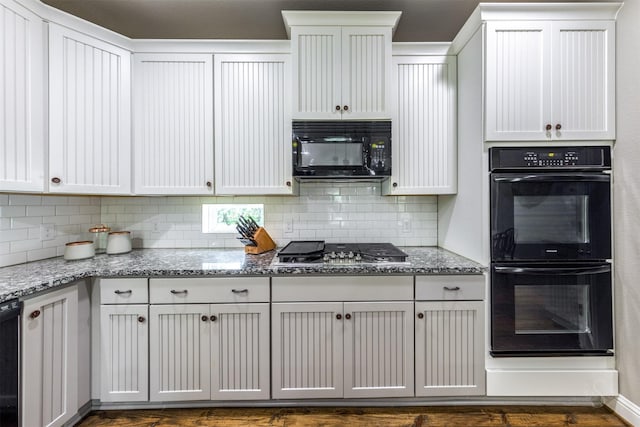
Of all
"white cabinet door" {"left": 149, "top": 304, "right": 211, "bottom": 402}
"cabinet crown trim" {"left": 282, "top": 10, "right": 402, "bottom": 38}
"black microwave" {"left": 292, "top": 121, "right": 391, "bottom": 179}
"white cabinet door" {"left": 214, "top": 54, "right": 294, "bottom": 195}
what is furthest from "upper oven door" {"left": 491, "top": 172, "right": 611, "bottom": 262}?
"white cabinet door" {"left": 149, "top": 304, "right": 211, "bottom": 402}

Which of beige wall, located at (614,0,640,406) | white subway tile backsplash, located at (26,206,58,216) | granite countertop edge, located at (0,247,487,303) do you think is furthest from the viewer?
white subway tile backsplash, located at (26,206,58,216)

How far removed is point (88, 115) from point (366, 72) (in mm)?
1836

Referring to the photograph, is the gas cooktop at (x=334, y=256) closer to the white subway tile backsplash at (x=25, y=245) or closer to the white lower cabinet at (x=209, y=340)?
the white lower cabinet at (x=209, y=340)

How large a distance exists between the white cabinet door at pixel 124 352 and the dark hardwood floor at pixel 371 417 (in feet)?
0.43

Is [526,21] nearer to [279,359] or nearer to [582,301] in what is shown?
[582,301]

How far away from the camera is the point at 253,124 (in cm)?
216

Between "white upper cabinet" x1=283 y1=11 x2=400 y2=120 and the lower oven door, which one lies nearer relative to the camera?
the lower oven door

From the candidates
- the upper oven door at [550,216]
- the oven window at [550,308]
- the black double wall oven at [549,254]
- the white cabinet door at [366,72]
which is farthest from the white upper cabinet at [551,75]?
the oven window at [550,308]

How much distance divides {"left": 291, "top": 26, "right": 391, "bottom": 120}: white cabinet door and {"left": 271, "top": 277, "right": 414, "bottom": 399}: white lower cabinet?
114 centimetres

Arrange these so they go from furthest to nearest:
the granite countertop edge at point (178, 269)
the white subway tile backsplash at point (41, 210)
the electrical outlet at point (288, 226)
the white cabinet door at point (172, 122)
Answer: the electrical outlet at point (288, 226)
the white cabinet door at point (172, 122)
the white subway tile backsplash at point (41, 210)
the granite countertop edge at point (178, 269)

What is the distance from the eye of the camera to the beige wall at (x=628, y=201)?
168 centimetres

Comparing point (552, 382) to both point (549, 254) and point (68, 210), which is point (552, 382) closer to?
point (549, 254)

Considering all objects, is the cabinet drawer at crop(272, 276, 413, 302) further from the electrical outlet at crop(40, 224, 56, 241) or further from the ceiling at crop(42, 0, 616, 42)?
the ceiling at crop(42, 0, 616, 42)

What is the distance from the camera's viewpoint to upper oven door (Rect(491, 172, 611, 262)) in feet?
5.79
